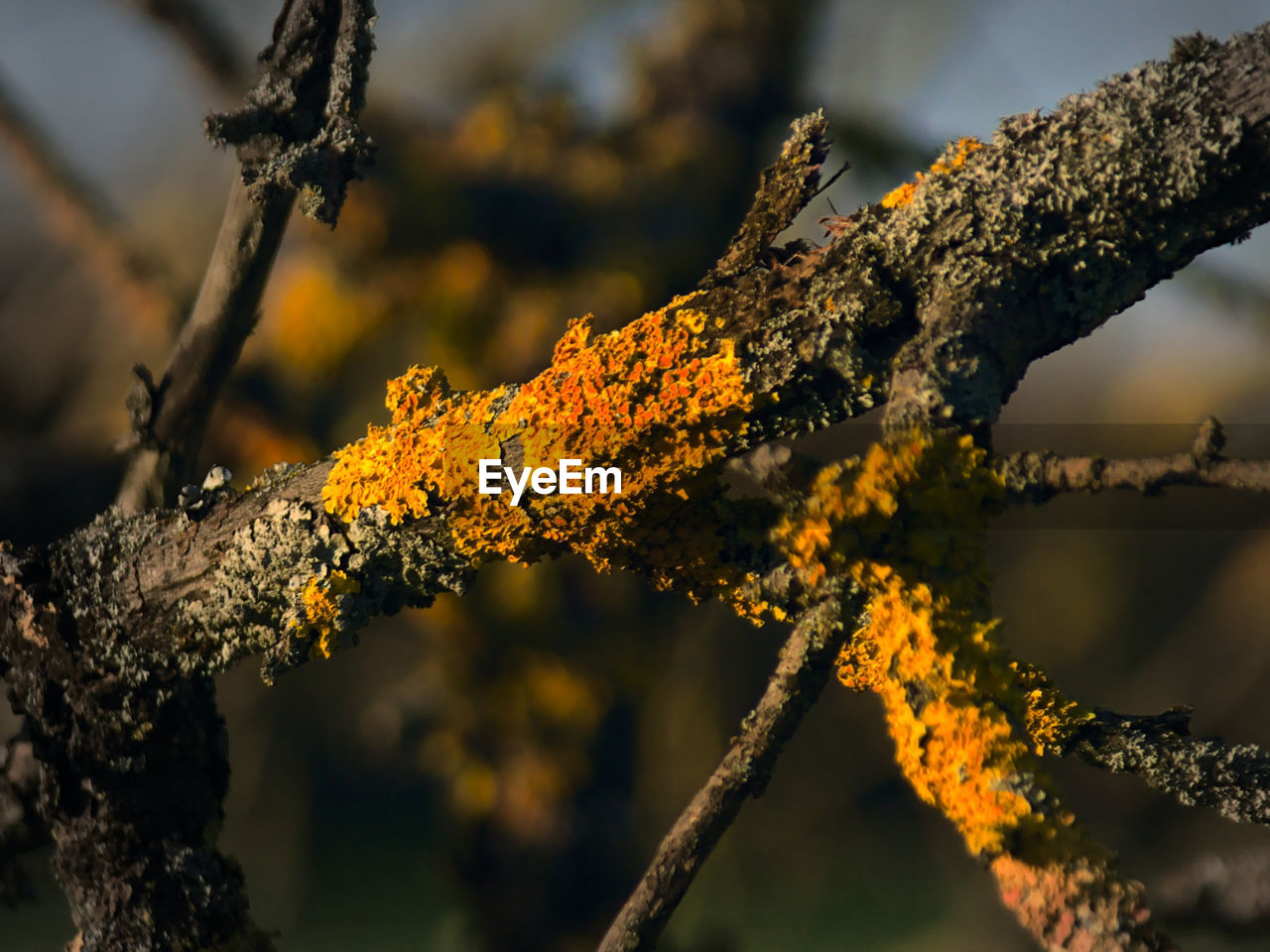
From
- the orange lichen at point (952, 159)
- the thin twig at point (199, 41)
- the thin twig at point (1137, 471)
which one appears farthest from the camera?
the thin twig at point (199, 41)

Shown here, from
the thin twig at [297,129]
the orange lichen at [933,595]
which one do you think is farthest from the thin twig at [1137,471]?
the thin twig at [297,129]

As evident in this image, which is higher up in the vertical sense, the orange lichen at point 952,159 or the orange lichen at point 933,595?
the orange lichen at point 952,159

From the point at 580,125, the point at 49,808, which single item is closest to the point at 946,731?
the point at 49,808

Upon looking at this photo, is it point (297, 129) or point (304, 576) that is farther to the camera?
point (297, 129)

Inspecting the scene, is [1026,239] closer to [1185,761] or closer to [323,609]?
[1185,761]

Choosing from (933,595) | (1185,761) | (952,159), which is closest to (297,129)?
(952,159)

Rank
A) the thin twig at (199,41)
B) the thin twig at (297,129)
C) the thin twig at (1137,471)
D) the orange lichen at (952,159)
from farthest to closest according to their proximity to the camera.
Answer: the thin twig at (199,41) < the thin twig at (297,129) < the orange lichen at (952,159) < the thin twig at (1137,471)

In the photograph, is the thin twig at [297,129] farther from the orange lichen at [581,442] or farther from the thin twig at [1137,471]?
the thin twig at [1137,471]
